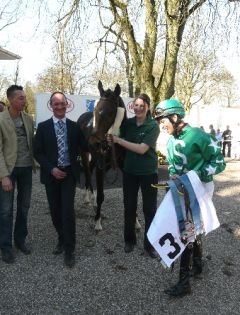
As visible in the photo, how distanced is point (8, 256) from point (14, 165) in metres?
1.11

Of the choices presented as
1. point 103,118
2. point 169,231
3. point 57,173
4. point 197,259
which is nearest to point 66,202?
point 57,173

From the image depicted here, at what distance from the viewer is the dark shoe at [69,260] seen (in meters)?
4.85

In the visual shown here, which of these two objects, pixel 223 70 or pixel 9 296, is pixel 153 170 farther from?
pixel 223 70

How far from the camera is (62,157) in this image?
4.90 m

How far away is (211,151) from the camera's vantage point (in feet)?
12.8

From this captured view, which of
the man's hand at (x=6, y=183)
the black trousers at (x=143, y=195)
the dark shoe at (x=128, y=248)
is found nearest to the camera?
the man's hand at (x=6, y=183)

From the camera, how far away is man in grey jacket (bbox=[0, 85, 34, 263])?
476 cm

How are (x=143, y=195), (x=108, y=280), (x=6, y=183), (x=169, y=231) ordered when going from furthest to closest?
(x=143, y=195) < (x=6, y=183) < (x=108, y=280) < (x=169, y=231)

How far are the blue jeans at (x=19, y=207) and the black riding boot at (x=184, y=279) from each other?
6.96ft

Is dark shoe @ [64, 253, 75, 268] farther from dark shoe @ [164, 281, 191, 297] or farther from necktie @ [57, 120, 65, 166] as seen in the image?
dark shoe @ [164, 281, 191, 297]

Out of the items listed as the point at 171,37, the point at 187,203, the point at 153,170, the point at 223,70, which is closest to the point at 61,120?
the point at 153,170

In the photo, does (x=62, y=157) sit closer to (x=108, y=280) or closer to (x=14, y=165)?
(x=14, y=165)

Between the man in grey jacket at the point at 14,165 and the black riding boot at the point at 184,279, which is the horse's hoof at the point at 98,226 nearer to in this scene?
the man in grey jacket at the point at 14,165

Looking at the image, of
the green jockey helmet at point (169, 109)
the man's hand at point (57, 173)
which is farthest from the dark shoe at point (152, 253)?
the green jockey helmet at point (169, 109)
